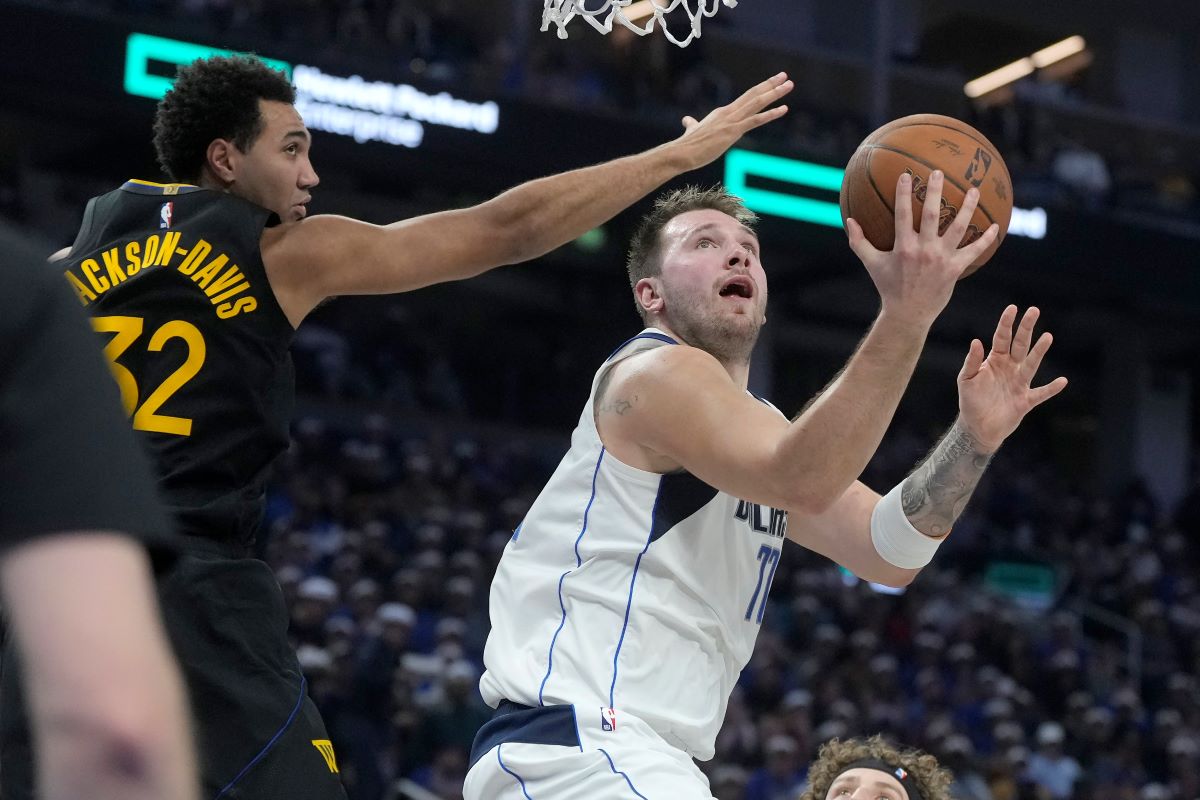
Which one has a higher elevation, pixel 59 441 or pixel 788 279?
pixel 59 441

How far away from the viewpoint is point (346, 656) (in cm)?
895

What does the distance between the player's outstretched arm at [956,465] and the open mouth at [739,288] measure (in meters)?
0.50

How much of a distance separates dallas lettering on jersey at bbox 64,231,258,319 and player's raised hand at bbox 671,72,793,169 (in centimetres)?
106

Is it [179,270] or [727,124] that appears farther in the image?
[727,124]

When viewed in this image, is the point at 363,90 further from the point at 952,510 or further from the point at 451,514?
the point at 952,510

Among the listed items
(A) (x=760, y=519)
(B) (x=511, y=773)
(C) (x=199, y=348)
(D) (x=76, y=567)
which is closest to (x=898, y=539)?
(A) (x=760, y=519)

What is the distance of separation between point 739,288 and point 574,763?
1.12m

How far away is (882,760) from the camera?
13.8ft

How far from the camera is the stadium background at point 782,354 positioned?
10555 millimetres

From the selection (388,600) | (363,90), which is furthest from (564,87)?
(388,600)

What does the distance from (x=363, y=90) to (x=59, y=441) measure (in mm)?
11450

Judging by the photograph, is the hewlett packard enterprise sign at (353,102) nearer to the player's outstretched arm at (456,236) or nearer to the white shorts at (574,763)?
the player's outstretched arm at (456,236)

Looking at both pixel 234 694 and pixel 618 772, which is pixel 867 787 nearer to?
pixel 618 772

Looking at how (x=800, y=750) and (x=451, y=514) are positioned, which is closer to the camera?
(x=800, y=750)
